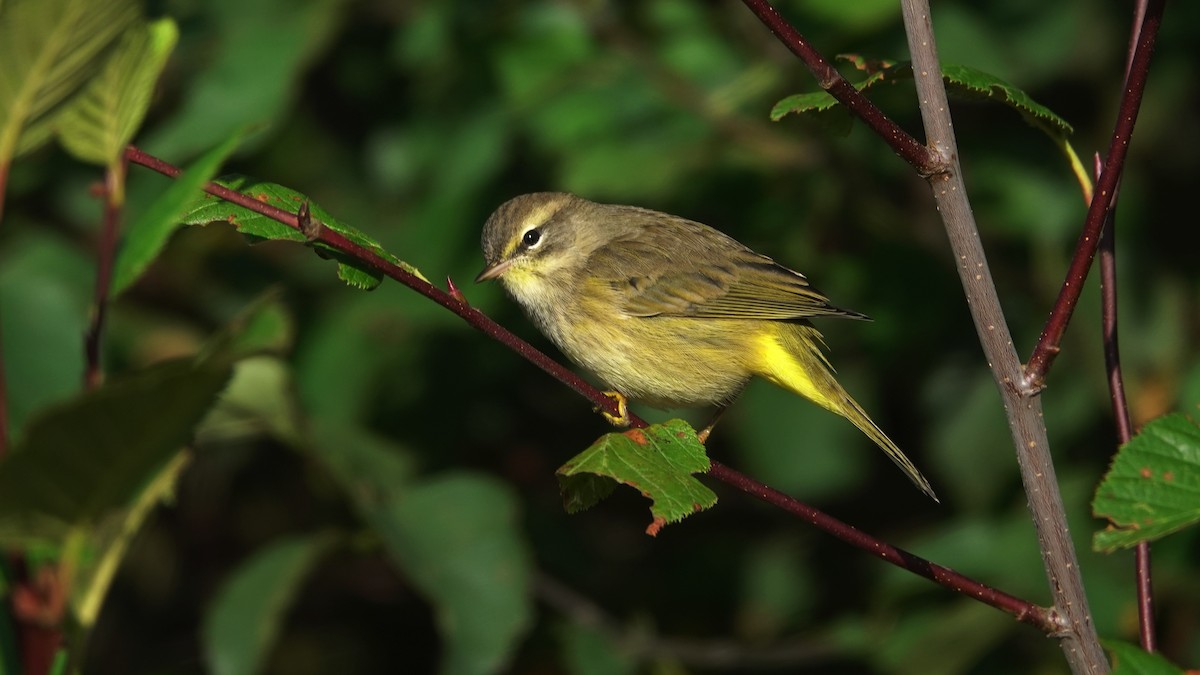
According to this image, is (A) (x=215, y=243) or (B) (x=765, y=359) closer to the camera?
(B) (x=765, y=359)

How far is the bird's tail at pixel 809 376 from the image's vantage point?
354 centimetres

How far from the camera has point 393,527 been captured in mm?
3650

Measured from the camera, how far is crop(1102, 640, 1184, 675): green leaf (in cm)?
175

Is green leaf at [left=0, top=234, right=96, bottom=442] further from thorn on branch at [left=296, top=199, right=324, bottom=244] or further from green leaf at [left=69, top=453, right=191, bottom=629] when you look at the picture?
thorn on branch at [left=296, top=199, right=324, bottom=244]

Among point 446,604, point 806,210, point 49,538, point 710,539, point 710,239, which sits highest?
point 806,210

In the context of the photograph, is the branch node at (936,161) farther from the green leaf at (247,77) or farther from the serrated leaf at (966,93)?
the green leaf at (247,77)

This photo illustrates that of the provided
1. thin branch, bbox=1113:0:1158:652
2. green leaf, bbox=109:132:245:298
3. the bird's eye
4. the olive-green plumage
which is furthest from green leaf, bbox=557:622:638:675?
green leaf, bbox=109:132:245:298

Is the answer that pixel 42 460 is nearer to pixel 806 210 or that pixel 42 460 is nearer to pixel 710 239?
pixel 710 239

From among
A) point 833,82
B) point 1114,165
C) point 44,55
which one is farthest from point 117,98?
point 1114,165

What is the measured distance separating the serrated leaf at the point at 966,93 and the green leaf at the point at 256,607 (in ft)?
6.74

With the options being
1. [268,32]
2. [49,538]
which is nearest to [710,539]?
[268,32]

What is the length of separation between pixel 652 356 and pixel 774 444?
1103 mm

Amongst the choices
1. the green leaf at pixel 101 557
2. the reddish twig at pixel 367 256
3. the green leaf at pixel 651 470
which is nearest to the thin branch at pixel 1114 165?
the green leaf at pixel 651 470

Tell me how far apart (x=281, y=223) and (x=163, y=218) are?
219mm
